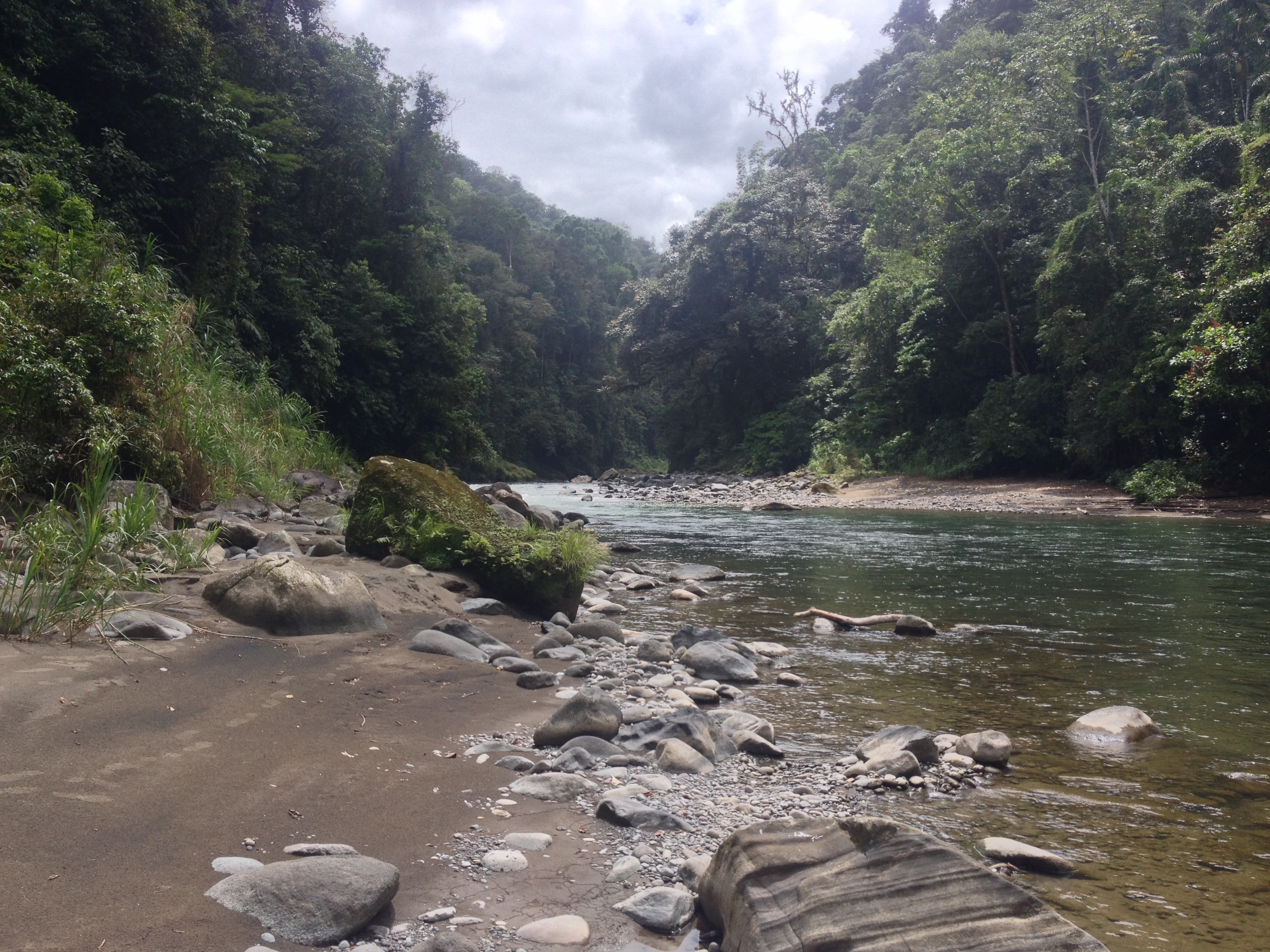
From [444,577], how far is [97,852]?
15.4ft

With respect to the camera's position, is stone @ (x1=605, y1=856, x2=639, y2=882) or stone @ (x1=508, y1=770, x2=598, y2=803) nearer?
stone @ (x1=605, y1=856, x2=639, y2=882)

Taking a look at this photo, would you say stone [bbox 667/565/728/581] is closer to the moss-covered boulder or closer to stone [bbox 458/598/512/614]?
the moss-covered boulder

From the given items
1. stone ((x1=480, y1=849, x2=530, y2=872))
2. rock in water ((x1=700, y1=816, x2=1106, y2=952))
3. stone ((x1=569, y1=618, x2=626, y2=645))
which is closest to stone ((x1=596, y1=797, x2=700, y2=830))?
stone ((x1=480, y1=849, x2=530, y2=872))

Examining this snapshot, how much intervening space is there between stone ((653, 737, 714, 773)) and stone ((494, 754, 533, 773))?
59cm

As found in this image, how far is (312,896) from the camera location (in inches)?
85.7

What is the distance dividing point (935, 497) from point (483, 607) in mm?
19072

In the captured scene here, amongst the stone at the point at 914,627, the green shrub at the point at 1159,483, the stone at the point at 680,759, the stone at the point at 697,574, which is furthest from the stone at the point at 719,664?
the green shrub at the point at 1159,483

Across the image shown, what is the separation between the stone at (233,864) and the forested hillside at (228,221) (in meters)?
4.16

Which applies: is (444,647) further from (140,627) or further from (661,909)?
(661,909)

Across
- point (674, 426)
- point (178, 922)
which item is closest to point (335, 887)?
point (178, 922)

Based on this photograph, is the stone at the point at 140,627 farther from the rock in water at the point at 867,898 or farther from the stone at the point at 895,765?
the stone at the point at 895,765

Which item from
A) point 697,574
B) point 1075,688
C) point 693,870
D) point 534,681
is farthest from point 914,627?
point 693,870

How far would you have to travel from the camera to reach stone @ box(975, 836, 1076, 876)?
9.02 feet

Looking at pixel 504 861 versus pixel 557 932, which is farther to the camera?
pixel 504 861
